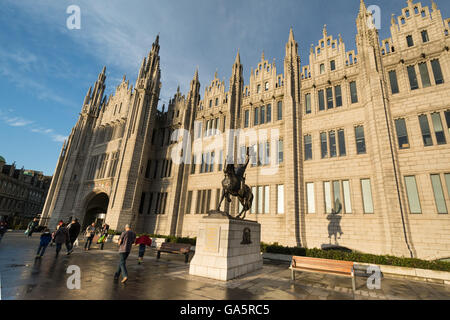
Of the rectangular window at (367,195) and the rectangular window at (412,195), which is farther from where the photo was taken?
the rectangular window at (367,195)

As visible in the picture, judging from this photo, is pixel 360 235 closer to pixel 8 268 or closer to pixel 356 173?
pixel 356 173

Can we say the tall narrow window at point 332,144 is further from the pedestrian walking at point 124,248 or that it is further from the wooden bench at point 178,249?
the pedestrian walking at point 124,248

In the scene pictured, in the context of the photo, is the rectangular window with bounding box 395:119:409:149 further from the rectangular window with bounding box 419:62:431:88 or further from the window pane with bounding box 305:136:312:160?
the window pane with bounding box 305:136:312:160

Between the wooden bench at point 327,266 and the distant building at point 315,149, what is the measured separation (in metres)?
9.97

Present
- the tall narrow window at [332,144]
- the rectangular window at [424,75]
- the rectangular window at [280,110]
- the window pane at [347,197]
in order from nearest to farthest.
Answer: the rectangular window at [424,75] < the window pane at [347,197] < the tall narrow window at [332,144] < the rectangular window at [280,110]

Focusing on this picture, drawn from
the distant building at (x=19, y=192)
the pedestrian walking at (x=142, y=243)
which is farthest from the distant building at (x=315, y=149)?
the distant building at (x=19, y=192)

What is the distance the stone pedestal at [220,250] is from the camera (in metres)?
7.98

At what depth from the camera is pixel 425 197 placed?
48.3ft

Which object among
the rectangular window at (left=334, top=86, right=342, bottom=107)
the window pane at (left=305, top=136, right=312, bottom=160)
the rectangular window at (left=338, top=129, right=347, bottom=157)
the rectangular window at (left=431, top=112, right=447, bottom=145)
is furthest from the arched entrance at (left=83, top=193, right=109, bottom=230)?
the rectangular window at (left=431, top=112, right=447, bottom=145)

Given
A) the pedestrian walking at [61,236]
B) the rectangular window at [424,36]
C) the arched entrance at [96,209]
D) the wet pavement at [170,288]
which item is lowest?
the wet pavement at [170,288]

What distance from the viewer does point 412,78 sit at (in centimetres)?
1767

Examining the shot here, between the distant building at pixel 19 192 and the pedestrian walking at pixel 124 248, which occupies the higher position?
the distant building at pixel 19 192

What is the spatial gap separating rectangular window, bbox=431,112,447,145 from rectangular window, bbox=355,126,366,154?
450cm

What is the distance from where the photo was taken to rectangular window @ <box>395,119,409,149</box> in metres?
16.5
